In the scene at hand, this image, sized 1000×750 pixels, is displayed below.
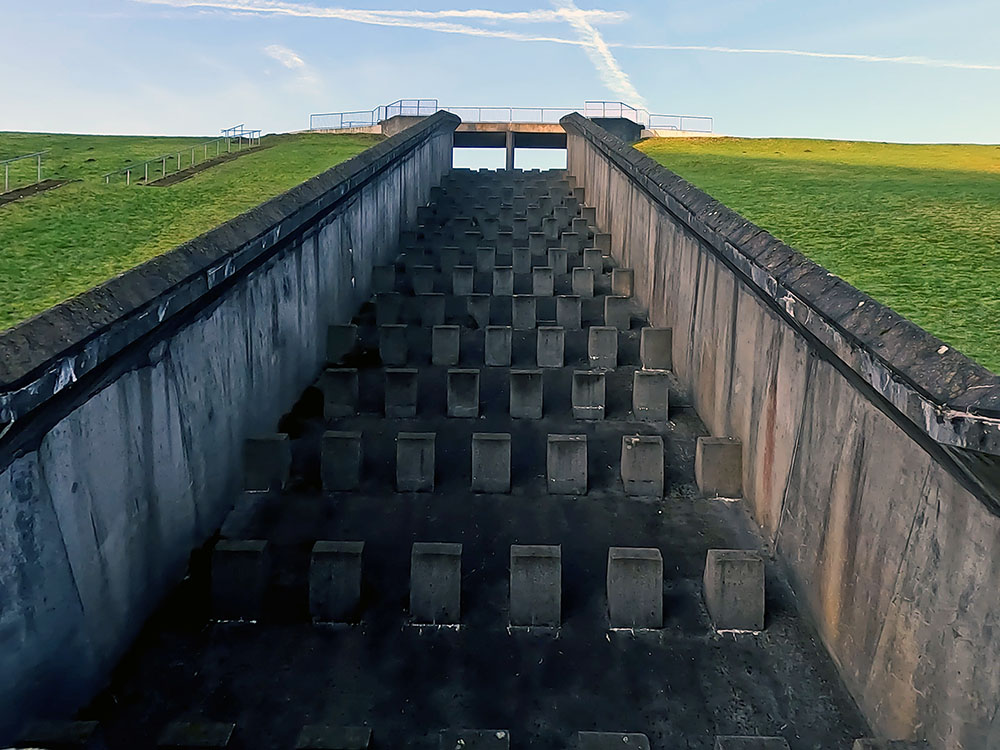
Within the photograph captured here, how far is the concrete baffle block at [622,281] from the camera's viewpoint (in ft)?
38.8

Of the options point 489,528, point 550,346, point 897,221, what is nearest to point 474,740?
point 489,528

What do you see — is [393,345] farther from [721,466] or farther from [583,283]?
[721,466]

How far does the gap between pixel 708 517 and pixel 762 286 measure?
1.93 meters

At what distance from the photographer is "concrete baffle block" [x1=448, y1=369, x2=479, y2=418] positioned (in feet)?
27.7

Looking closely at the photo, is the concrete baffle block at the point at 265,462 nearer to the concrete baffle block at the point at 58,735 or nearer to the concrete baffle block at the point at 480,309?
the concrete baffle block at the point at 58,735

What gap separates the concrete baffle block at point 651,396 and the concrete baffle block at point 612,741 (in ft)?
13.9

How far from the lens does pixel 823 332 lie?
5383 mm

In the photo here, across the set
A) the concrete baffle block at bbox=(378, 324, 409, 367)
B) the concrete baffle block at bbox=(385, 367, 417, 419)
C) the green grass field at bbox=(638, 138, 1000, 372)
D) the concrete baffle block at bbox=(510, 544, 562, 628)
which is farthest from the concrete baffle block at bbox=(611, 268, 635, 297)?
the concrete baffle block at bbox=(510, 544, 562, 628)

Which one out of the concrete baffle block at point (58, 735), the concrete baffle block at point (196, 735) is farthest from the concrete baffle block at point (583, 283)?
the concrete baffle block at point (58, 735)

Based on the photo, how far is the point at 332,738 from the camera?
15.0ft

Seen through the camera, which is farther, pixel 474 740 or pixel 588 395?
pixel 588 395

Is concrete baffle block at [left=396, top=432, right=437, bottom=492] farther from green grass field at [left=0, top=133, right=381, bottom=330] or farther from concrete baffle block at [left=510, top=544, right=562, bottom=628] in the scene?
green grass field at [left=0, top=133, right=381, bottom=330]

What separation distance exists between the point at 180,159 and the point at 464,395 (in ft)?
49.2

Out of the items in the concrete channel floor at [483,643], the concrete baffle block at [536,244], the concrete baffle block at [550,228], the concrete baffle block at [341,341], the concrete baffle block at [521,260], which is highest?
the concrete baffle block at [550,228]
